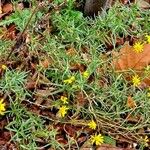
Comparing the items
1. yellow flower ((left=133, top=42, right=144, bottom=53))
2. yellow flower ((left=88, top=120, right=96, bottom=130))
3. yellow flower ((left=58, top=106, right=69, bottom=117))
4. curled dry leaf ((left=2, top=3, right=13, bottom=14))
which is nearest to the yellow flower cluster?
yellow flower ((left=58, top=106, right=69, bottom=117))

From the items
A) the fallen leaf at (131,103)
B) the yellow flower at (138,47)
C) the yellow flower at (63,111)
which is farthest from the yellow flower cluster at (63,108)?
the yellow flower at (138,47)

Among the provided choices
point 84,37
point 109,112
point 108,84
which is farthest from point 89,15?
point 109,112

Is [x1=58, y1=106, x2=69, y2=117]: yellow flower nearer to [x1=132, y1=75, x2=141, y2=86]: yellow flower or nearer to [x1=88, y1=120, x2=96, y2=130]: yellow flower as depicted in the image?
[x1=88, y1=120, x2=96, y2=130]: yellow flower

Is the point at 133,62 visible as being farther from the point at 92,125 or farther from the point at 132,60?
the point at 92,125

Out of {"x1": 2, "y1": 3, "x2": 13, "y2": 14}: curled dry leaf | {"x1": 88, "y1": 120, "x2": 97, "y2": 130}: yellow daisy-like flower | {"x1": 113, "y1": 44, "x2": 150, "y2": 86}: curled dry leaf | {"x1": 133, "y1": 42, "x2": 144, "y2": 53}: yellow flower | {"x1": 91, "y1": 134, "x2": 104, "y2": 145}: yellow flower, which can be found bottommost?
{"x1": 91, "y1": 134, "x2": 104, "y2": 145}: yellow flower

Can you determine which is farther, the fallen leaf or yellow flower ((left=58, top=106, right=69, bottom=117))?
the fallen leaf

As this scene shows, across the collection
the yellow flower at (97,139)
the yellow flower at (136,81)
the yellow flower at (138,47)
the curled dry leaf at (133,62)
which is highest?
the yellow flower at (138,47)

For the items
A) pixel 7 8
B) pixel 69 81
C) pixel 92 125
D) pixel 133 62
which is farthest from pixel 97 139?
pixel 7 8

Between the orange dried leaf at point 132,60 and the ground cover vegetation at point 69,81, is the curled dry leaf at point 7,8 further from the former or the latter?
the orange dried leaf at point 132,60

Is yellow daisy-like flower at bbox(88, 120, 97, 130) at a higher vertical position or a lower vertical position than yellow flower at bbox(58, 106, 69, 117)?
lower
